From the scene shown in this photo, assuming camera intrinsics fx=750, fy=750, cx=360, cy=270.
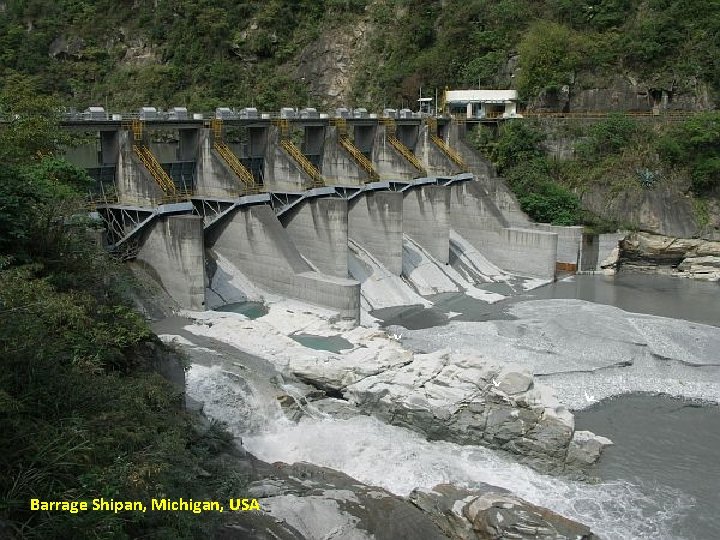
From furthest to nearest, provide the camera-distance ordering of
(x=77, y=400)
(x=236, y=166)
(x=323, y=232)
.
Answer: (x=323, y=232) → (x=236, y=166) → (x=77, y=400)

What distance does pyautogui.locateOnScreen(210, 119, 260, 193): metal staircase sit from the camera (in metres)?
24.6

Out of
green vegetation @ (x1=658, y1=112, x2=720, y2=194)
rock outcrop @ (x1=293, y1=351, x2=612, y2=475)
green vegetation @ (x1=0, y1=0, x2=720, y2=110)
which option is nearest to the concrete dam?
rock outcrop @ (x1=293, y1=351, x2=612, y2=475)

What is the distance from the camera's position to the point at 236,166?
24.8m

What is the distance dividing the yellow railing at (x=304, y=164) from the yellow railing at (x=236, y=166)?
2.25 meters

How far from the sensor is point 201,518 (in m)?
8.27

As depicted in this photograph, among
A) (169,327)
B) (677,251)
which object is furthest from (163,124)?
(677,251)

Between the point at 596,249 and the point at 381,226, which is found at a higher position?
the point at 381,226

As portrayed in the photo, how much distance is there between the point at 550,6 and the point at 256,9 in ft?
77.4

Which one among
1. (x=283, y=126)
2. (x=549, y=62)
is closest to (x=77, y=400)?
(x=283, y=126)

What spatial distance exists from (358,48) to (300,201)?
2969 centimetres

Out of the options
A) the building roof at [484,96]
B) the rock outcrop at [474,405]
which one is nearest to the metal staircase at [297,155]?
the rock outcrop at [474,405]

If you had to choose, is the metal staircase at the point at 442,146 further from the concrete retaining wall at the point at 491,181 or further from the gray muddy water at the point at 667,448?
the gray muddy water at the point at 667,448

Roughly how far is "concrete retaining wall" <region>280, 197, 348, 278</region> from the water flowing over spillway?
4.74ft

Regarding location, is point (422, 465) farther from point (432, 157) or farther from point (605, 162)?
point (605, 162)
